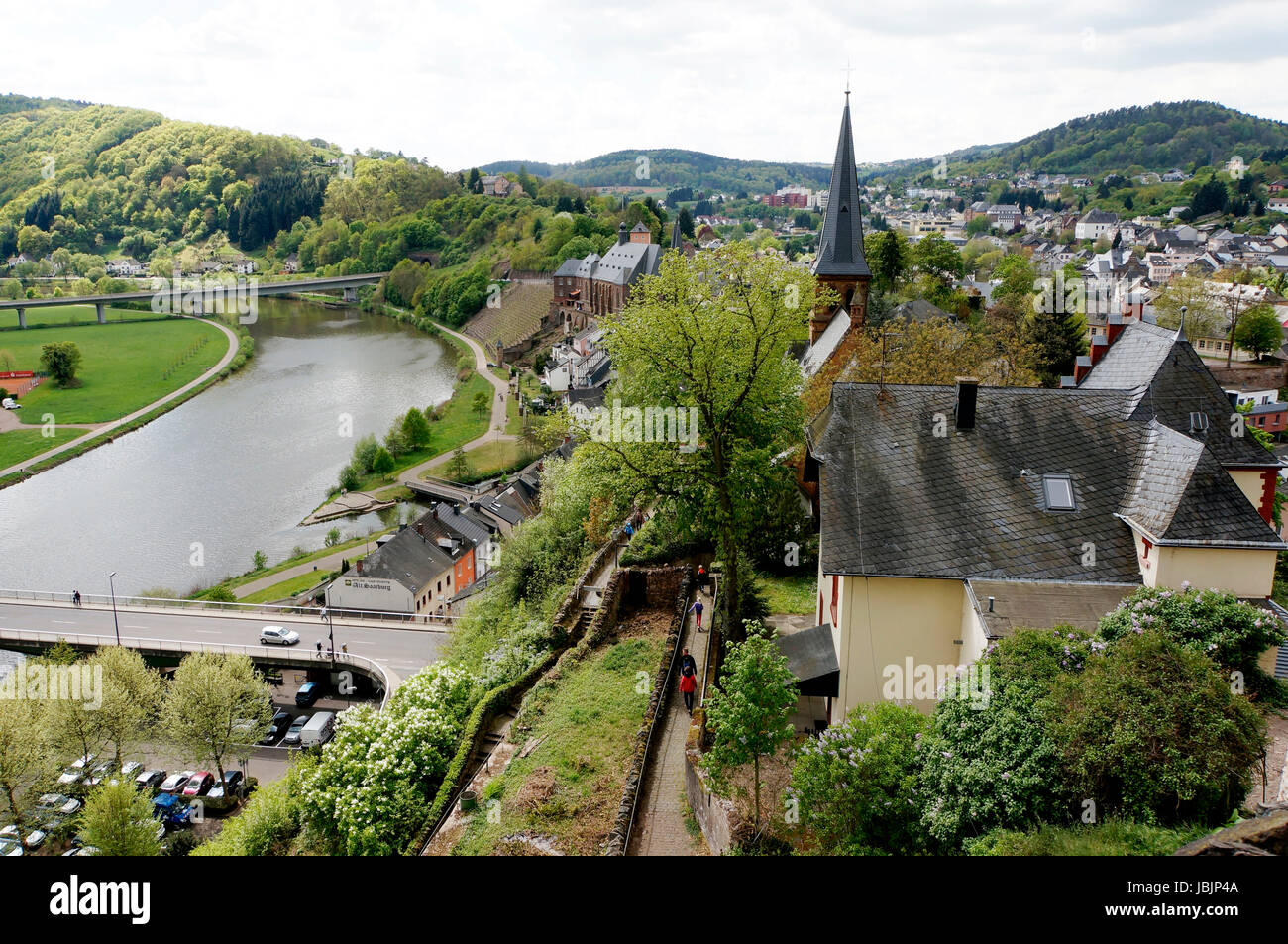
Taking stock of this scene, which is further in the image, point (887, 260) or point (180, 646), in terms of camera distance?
point (887, 260)

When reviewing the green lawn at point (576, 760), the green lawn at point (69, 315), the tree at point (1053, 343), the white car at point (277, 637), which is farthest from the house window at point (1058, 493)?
the green lawn at point (69, 315)

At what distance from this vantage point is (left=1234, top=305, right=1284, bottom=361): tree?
51406 mm

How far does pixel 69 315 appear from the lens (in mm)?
107688

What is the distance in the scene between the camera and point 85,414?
229ft

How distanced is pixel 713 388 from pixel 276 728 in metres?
24.7

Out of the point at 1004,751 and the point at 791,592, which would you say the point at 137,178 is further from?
the point at 1004,751

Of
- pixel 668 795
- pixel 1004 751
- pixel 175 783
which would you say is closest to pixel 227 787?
pixel 175 783

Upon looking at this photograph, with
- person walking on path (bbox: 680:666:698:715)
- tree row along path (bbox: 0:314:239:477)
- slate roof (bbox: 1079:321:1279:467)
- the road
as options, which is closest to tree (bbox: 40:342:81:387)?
tree row along path (bbox: 0:314:239:477)

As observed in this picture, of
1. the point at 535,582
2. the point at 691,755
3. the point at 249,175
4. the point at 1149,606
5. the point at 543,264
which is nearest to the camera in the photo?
the point at 1149,606

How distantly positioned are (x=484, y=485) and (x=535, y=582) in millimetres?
31175

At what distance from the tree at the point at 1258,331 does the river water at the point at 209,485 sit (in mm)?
49583

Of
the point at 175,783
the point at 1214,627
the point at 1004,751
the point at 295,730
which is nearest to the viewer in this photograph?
the point at 1004,751
